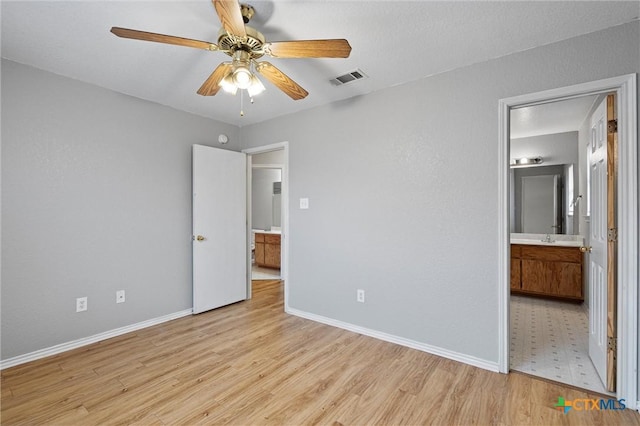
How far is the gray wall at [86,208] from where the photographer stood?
2449mm

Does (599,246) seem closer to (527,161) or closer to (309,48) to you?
(309,48)

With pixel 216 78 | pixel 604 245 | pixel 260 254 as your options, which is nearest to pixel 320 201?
pixel 216 78

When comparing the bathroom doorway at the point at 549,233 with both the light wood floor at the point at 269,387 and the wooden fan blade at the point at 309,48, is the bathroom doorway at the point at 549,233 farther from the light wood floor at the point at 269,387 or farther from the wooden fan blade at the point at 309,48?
the wooden fan blade at the point at 309,48

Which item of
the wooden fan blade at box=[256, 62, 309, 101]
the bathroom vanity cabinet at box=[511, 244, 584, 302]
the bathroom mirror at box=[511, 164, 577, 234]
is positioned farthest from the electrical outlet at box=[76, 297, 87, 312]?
the bathroom mirror at box=[511, 164, 577, 234]

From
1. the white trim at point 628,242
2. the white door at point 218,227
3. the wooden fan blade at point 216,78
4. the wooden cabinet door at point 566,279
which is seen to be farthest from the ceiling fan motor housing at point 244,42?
the wooden cabinet door at point 566,279

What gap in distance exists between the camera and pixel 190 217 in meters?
3.67

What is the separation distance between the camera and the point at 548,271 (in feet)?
13.4

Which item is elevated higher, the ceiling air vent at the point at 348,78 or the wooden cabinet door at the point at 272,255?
the ceiling air vent at the point at 348,78

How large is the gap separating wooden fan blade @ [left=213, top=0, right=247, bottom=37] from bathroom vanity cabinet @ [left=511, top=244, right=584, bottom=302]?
14.6 feet

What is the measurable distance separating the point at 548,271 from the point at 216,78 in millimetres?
4641

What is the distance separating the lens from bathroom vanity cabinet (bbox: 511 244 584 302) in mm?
3938

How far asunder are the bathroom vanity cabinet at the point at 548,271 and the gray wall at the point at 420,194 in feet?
7.95

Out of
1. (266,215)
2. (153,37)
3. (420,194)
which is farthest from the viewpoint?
(266,215)

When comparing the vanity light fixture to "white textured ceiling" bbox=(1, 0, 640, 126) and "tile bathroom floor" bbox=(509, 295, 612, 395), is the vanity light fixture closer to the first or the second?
"tile bathroom floor" bbox=(509, 295, 612, 395)
